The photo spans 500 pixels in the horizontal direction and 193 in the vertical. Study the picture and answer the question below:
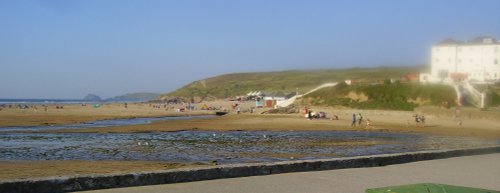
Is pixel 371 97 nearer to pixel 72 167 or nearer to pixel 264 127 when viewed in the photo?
pixel 264 127

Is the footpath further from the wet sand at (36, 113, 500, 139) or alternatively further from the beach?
the wet sand at (36, 113, 500, 139)

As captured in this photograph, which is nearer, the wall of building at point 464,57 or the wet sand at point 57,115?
the wall of building at point 464,57

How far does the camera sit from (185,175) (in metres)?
8.55

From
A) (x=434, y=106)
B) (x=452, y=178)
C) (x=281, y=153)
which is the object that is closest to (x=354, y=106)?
(x=434, y=106)

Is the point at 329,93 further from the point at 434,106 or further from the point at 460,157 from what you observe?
the point at 460,157

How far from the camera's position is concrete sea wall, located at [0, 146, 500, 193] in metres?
7.41

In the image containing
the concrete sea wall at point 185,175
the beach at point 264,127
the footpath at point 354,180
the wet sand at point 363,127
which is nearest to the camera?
the concrete sea wall at point 185,175

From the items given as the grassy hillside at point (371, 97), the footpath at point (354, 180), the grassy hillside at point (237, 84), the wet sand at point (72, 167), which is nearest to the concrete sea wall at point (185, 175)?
the footpath at point (354, 180)

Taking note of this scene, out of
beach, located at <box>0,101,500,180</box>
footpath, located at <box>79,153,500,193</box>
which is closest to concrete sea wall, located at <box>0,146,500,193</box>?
footpath, located at <box>79,153,500,193</box>

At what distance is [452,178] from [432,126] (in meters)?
31.3

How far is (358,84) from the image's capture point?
5834 cm

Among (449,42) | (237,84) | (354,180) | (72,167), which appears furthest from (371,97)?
(237,84)

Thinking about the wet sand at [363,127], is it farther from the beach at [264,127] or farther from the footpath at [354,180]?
the footpath at [354,180]

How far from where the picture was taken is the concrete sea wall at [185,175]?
7414 millimetres
